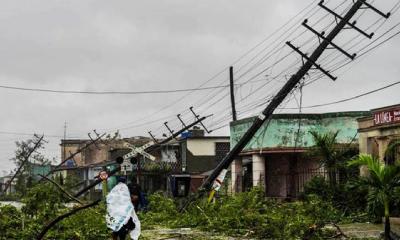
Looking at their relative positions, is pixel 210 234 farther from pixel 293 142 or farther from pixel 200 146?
pixel 200 146

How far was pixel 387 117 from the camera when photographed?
21484 millimetres

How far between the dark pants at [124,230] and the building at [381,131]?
960 cm

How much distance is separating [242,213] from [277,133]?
13.2 meters

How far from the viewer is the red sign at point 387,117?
21.0m

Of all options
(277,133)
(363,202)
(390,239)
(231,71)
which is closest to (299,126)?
(277,133)

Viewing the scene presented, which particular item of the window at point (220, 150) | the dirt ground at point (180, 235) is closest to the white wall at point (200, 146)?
the window at point (220, 150)

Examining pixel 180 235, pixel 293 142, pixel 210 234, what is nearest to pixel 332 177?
pixel 293 142

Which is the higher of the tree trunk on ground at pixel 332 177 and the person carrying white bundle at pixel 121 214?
the tree trunk on ground at pixel 332 177

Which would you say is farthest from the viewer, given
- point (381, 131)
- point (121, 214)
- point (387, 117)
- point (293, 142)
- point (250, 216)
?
point (293, 142)

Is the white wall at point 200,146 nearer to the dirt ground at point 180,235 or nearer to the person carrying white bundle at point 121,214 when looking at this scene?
the dirt ground at point 180,235

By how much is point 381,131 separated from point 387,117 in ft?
2.60

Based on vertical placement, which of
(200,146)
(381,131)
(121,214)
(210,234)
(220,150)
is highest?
(200,146)

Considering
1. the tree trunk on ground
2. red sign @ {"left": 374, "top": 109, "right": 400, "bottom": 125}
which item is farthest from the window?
red sign @ {"left": 374, "top": 109, "right": 400, "bottom": 125}

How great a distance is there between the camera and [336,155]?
24734mm
